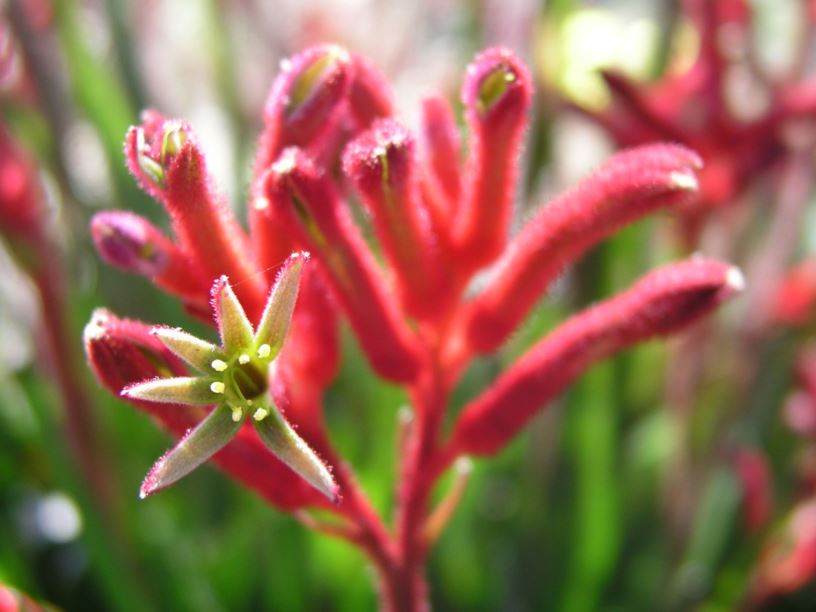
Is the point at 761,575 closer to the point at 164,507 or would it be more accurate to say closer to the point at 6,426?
the point at 164,507

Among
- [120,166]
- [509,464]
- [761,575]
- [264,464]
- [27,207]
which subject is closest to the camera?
[264,464]

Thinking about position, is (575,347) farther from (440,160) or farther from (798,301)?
(798,301)

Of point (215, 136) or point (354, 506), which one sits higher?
point (215, 136)

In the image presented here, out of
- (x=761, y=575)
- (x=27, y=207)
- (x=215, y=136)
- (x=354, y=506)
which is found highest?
(x=215, y=136)

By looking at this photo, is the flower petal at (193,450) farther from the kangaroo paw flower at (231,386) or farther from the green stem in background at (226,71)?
the green stem in background at (226,71)

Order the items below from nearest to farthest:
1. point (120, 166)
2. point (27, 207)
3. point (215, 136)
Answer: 1. point (27, 207)
2. point (120, 166)
3. point (215, 136)

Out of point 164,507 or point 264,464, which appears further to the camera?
point 164,507

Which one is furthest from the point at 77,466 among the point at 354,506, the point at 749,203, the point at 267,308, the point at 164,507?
the point at 749,203

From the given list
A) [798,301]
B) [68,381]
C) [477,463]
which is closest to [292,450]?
[68,381]
